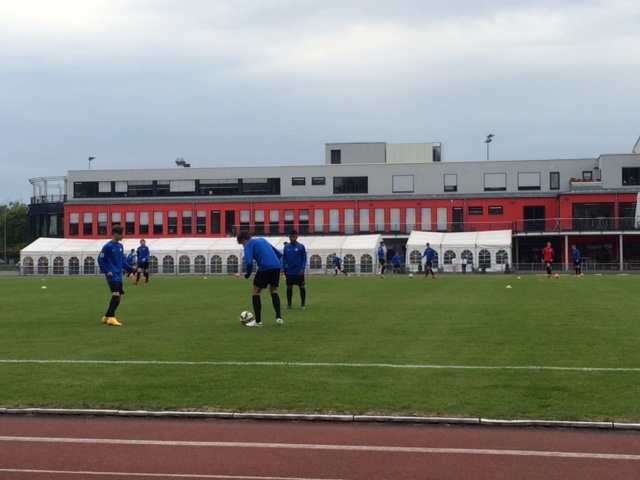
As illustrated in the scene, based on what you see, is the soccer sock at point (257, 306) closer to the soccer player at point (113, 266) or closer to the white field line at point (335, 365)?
the soccer player at point (113, 266)

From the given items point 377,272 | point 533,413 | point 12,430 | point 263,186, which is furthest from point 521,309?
point 263,186

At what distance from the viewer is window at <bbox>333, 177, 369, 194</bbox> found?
8675 centimetres

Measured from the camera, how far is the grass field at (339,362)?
9.20m

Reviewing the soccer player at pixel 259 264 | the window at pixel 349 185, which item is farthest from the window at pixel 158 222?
the soccer player at pixel 259 264

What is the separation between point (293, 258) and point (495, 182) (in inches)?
2618

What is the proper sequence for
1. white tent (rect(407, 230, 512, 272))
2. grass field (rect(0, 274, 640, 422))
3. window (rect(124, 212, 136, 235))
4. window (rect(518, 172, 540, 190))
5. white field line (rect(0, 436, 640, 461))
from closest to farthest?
white field line (rect(0, 436, 640, 461)), grass field (rect(0, 274, 640, 422)), white tent (rect(407, 230, 512, 272)), window (rect(518, 172, 540, 190)), window (rect(124, 212, 136, 235))

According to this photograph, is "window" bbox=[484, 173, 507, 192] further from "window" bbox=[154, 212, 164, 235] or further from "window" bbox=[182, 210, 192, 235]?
"window" bbox=[154, 212, 164, 235]

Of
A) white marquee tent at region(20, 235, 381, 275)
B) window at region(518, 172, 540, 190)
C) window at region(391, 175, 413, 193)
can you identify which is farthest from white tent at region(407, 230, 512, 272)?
window at region(391, 175, 413, 193)

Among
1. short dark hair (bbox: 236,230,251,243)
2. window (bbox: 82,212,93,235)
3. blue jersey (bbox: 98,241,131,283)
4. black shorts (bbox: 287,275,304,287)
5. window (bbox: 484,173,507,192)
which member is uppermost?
window (bbox: 484,173,507,192)

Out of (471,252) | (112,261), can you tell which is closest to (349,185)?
(471,252)

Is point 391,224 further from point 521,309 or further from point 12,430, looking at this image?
point 12,430

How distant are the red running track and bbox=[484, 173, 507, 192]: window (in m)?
77.7

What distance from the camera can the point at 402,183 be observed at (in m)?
85.8

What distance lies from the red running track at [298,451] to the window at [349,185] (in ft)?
258
